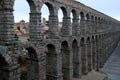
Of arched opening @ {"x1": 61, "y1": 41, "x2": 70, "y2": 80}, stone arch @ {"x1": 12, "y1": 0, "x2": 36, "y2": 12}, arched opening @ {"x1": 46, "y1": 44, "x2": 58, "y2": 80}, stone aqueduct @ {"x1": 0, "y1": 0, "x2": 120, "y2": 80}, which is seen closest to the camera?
stone aqueduct @ {"x1": 0, "y1": 0, "x2": 120, "y2": 80}

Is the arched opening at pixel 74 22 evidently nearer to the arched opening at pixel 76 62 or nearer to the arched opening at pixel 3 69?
the arched opening at pixel 76 62

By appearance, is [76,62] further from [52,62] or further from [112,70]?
[112,70]

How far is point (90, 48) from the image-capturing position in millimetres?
39375

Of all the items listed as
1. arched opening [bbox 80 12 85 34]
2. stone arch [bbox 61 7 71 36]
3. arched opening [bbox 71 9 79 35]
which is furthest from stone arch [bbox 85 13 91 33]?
stone arch [bbox 61 7 71 36]

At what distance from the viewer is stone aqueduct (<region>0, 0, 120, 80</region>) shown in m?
17.3

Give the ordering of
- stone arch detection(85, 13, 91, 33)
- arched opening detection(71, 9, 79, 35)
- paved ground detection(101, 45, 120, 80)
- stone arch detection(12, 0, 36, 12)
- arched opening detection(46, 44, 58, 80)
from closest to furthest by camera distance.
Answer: stone arch detection(12, 0, 36, 12) → arched opening detection(46, 44, 58, 80) → arched opening detection(71, 9, 79, 35) → stone arch detection(85, 13, 91, 33) → paved ground detection(101, 45, 120, 80)

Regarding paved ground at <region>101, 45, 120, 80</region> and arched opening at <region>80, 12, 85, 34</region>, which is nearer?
arched opening at <region>80, 12, 85, 34</region>

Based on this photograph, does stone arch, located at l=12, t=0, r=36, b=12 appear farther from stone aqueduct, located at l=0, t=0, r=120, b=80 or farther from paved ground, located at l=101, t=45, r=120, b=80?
paved ground, located at l=101, t=45, r=120, b=80

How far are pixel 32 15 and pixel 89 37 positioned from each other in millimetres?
19016

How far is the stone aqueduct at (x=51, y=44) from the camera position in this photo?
17266 mm

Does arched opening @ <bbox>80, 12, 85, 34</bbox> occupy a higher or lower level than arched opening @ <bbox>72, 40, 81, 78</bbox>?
higher

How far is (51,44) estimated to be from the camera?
2409 cm

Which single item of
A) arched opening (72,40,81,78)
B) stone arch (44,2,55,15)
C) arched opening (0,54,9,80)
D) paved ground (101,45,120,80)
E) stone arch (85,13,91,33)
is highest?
stone arch (44,2,55,15)

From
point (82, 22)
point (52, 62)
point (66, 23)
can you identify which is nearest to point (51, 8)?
point (66, 23)
